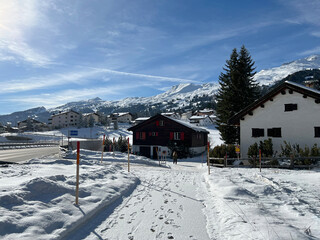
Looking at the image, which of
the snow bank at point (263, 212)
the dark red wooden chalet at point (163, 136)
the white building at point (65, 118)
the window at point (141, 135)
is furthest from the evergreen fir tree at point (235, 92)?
the white building at point (65, 118)

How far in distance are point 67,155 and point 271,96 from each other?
882 inches

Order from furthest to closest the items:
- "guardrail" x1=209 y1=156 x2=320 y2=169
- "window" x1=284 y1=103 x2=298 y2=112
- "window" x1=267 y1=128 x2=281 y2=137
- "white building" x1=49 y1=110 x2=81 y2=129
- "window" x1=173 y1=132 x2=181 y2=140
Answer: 1. "white building" x1=49 y1=110 x2=81 y2=129
2. "window" x1=173 y1=132 x2=181 y2=140
3. "window" x1=267 y1=128 x2=281 y2=137
4. "window" x1=284 y1=103 x2=298 y2=112
5. "guardrail" x1=209 y1=156 x2=320 y2=169

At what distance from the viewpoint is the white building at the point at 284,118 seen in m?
20.3

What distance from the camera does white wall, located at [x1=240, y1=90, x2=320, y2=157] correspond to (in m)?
20.4

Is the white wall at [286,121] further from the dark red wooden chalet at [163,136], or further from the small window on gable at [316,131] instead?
the dark red wooden chalet at [163,136]

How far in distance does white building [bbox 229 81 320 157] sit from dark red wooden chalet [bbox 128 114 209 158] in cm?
1222

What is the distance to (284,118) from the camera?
21.7m

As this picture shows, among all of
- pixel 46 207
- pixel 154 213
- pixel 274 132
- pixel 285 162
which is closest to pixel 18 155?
pixel 46 207

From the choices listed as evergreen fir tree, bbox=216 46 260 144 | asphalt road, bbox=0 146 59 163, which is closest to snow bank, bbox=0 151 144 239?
asphalt road, bbox=0 146 59 163

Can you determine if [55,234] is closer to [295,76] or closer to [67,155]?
[67,155]

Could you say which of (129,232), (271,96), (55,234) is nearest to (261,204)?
(129,232)

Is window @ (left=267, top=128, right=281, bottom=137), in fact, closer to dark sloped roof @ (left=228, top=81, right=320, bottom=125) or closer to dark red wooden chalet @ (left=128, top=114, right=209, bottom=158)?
dark sloped roof @ (left=228, top=81, right=320, bottom=125)

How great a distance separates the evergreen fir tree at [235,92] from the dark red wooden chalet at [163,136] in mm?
5537

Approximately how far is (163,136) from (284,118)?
19371 mm
